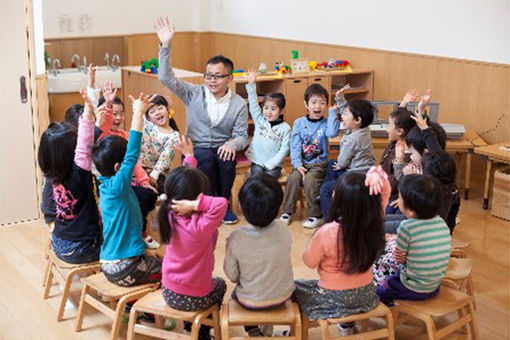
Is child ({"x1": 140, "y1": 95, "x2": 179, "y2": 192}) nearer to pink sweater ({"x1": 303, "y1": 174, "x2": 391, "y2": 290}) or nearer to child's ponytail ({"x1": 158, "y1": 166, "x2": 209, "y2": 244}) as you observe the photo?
child's ponytail ({"x1": 158, "y1": 166, "x2": 209, "y2": 244})

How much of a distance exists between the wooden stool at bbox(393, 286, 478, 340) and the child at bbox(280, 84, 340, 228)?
165 cm

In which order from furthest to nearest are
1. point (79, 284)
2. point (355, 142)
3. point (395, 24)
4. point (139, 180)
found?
point (395, 24)
point (355, 142)
point (139, 180)
point (79, 284)

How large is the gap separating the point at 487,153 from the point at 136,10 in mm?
4902

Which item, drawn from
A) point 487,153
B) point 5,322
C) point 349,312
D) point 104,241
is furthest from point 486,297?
point 5,322

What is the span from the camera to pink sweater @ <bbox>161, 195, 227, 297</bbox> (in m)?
2.57

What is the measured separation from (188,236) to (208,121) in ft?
6.41

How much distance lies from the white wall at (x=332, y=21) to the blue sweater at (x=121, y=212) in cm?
352

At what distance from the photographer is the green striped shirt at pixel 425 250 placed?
2729 mm

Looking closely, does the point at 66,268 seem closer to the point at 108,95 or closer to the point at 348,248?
the point at 108,95

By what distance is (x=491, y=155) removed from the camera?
4.71 m

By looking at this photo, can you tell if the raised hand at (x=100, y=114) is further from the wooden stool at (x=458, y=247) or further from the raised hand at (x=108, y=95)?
the wooden stool at (x=458, y=247)

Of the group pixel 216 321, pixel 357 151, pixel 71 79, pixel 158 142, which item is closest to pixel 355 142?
pixel 357 151

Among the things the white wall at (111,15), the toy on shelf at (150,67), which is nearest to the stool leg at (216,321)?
the toy on shelf at (150,67)

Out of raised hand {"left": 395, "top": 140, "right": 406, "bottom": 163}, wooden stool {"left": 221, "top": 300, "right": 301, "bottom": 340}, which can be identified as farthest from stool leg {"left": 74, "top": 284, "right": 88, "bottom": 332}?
raised hand {"left": 395, "top": 140, "right": 406, "bottom": 163}
